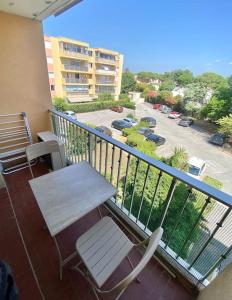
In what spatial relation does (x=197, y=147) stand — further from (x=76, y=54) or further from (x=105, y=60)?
(x=105, y=60)

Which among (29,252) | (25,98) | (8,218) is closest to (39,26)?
(25,98)

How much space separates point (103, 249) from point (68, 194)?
0.47 metres

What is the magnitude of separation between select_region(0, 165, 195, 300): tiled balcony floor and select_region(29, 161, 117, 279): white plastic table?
0.49ft

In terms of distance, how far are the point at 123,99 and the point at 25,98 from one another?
19.7 meters

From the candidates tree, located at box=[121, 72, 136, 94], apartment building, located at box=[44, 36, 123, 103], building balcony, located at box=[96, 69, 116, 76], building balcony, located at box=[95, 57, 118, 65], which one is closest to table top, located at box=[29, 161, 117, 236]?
apartment building, located at box=[44, 36, 123, 103]

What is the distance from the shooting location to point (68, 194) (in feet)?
3.84

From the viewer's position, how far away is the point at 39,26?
213cm

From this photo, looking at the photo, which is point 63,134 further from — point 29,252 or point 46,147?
point 29,252

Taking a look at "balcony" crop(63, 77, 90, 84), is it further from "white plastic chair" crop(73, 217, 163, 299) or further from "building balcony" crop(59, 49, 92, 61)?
"white plastic chair" crop(73, 217, 163, 299)

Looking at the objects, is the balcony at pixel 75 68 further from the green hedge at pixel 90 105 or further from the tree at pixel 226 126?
the tree at pixel 226 126

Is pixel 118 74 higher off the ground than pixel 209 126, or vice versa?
pixel 118 74

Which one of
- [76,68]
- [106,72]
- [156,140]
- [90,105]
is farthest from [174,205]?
[106,72]

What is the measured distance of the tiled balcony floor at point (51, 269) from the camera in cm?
113

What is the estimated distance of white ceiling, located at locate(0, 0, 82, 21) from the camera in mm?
1614
